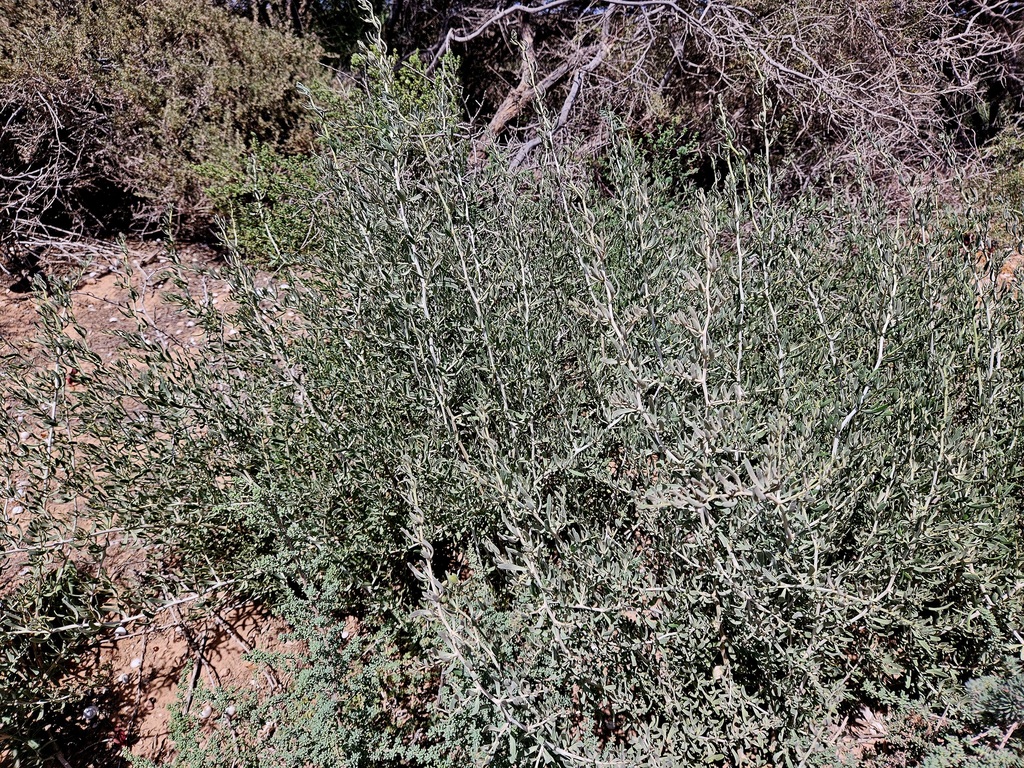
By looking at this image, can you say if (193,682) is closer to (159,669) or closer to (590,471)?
(159,669)

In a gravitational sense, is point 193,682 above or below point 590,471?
below

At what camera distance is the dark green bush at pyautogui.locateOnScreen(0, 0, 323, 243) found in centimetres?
526

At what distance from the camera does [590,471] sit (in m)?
2.00

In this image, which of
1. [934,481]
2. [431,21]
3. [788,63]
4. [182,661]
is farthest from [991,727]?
[431,21]

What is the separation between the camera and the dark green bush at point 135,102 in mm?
5258

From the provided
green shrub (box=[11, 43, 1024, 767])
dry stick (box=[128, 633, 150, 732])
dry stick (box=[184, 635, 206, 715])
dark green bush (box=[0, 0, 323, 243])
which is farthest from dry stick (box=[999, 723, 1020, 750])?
dark green bush (box=[0, 0, 323, 243])

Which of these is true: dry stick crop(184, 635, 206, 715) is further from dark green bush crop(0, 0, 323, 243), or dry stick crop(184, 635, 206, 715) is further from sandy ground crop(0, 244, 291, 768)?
dark green bush crop(0, 0, 323, 243)

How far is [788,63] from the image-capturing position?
5.14 metres

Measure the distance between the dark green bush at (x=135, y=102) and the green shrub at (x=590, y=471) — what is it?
3.69m

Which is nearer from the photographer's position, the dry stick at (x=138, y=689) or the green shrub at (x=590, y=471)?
the green shrub at (x=590, y=471)

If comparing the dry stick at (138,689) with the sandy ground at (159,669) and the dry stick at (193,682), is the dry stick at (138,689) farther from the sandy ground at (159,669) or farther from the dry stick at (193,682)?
the dry stick at (193,682)

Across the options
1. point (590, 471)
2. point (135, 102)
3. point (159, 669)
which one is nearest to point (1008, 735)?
point (590, 471)

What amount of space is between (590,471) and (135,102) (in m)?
5.82

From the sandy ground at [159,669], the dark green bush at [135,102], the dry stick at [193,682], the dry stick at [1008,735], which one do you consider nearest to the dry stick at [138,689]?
the sandy ground at [159,669]
